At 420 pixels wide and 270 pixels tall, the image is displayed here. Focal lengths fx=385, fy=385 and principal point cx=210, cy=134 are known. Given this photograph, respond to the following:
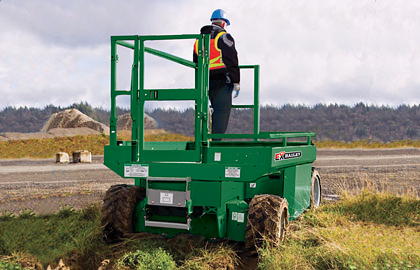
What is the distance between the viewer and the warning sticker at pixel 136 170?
4.61 meters

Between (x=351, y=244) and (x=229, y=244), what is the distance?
1.42m

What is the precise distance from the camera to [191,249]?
4.48m

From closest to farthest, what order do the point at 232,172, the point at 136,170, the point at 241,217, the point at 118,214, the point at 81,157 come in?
the point at 232,172, the point at 241,217, the point at 136,170, the point at 118,214, the point at 81,157

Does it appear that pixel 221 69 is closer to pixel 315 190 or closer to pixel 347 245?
pixel 315 190

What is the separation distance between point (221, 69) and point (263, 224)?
2886 millimetres

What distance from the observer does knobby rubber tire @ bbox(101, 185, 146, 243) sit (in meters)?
4.84

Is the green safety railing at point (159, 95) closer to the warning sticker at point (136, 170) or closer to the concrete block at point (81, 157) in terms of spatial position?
the warning sticker at point (136, 170)

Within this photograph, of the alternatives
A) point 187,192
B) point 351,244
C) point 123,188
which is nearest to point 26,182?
point 123,188

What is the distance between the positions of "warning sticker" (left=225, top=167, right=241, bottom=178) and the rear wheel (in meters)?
2.73

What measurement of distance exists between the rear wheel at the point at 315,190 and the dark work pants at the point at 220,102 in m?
1.82

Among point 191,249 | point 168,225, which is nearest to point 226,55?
point 168,225

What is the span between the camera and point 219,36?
6180mm

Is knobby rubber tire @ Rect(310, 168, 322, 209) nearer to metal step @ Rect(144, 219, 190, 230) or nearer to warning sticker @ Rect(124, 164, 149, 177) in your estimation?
metal step @ Rect(144, 219, 190, 230)


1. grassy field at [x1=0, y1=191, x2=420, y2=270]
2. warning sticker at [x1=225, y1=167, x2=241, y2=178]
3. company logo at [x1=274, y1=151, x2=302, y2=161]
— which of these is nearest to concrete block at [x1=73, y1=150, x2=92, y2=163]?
grassy field at [x1=0, y1=191, x2=420, y2=270]
